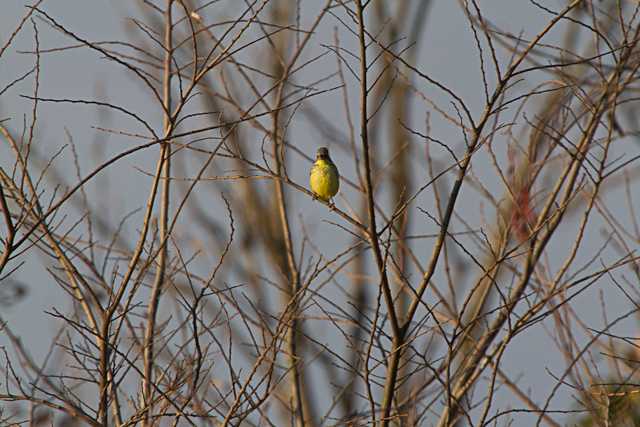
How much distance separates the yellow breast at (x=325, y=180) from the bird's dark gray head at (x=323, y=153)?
0.09 metres

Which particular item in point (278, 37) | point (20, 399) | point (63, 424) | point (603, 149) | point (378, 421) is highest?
point (278, 37)

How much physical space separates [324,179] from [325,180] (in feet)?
0.04

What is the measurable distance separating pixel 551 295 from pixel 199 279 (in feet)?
6.93

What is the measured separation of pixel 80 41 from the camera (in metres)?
3.98

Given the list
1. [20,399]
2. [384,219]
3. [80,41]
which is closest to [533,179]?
[384,219]

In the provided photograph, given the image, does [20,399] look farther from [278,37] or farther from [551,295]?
[278,37]

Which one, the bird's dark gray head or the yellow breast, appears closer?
the yellow breast

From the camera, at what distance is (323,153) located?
7.96 m

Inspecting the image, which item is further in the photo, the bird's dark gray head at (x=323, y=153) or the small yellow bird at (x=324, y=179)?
the bird's dark gray head at (x=323, y=153)

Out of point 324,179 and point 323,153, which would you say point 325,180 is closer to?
point 324,179

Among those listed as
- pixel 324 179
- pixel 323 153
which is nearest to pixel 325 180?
pixel 324 179

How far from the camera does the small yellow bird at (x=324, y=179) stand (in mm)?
7664

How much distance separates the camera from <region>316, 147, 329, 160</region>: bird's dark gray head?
7.91 m

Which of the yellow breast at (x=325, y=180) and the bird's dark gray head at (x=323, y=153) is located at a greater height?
the bird's dark gray head at (x=323, y=153)
